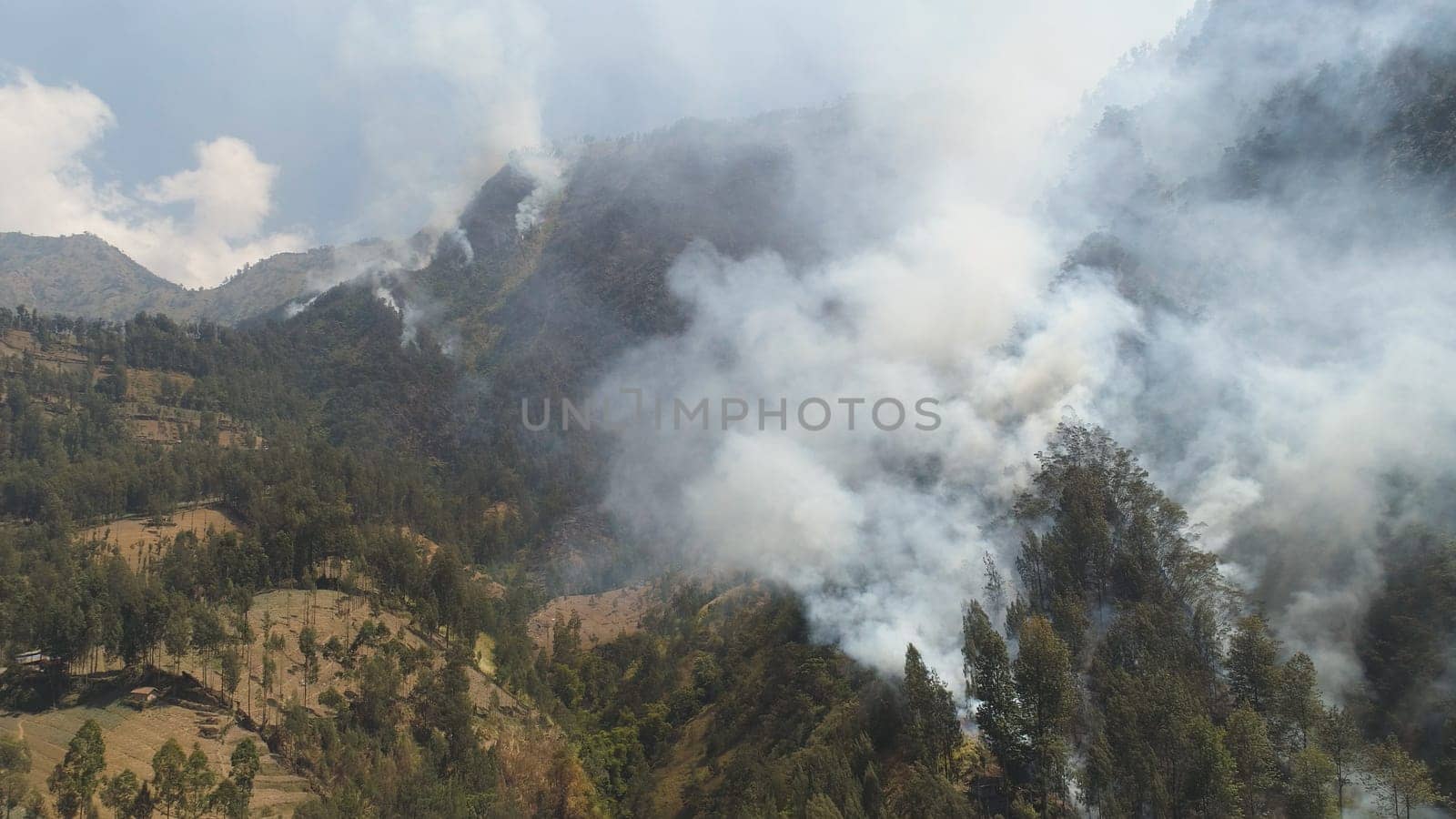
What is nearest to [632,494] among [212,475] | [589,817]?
[212,475]

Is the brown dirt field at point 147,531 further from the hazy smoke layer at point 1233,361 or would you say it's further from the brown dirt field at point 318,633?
the hazy smoke layer at point 1233,361

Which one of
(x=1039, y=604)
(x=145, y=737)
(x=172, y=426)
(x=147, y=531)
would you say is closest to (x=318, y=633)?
(x=145, y=737)

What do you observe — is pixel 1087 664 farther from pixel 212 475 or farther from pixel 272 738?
pixel 212 475

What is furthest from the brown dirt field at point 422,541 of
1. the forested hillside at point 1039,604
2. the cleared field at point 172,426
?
the cleared field at point 172,426

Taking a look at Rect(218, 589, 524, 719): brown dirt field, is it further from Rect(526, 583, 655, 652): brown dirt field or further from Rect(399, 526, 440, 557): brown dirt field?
Rect(399, 526, 440, 557): brown dirt field

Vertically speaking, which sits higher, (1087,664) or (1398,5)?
(1398,5)
